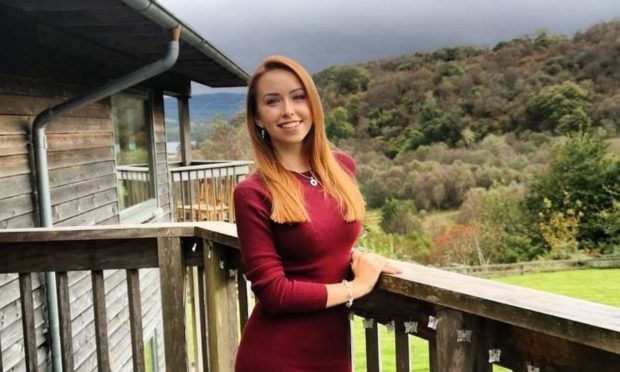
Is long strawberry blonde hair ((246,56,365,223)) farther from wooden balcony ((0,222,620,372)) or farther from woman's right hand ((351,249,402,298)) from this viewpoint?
wooden balcony ((0,222,620,372))

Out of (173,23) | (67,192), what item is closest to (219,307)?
(173,23)

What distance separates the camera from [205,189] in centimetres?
817

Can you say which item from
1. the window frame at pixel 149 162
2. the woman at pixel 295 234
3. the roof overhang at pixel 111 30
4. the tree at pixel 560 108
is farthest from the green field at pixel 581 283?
the woman at pixel 295 234

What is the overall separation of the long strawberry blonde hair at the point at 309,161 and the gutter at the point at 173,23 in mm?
1532

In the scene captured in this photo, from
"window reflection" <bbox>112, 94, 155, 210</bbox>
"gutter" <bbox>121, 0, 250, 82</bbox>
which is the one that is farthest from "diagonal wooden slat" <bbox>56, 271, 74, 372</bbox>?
"window reflection" <bbox>112, 94, 155, 210</bbox>

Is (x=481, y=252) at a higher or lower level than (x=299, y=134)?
lower

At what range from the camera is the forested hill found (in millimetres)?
40062

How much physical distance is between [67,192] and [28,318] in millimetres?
2545

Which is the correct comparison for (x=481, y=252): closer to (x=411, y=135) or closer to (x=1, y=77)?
(x=411, y=135)

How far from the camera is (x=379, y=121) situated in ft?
145

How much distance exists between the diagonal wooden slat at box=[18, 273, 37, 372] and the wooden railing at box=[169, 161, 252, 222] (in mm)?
5710

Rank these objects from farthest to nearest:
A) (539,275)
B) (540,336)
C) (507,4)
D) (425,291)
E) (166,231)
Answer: (507,4), (539,275), (166,231), (425,291), (540,336)

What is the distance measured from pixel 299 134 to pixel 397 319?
49 centimetres

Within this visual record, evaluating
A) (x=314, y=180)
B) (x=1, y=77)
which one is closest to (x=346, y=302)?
(x=314, y=180)
